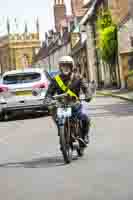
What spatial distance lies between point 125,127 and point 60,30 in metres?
83.5

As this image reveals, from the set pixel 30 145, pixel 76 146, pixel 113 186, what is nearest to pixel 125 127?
pixel 30 145

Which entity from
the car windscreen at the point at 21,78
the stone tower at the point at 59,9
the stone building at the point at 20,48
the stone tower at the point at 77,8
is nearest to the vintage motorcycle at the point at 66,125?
the car windscreen at the point at 21,78

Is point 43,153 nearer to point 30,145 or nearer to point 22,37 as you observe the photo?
point 30,145

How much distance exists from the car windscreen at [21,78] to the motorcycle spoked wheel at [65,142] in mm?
11694

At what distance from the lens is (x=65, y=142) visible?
9.66 meters

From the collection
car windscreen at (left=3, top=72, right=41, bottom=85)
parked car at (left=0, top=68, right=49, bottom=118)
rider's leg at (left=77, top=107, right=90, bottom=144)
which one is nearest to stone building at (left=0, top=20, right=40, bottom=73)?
car windscreen at (left=3, top=72, right=41, bottom=85)

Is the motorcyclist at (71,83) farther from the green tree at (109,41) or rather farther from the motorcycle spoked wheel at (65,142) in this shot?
the green tree at (109,41)

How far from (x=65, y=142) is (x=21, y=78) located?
12.3 m

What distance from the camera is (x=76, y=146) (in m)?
10.2

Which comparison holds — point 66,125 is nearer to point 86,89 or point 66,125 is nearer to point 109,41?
point 86,89

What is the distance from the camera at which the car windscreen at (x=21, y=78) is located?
21492 millimetres

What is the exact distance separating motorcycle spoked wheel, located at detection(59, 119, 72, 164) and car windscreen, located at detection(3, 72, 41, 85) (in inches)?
460

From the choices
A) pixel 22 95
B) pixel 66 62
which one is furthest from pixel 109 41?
pixel 66 62

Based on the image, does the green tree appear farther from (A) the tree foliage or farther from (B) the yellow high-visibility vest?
(B) the yellow high-visibility vest
